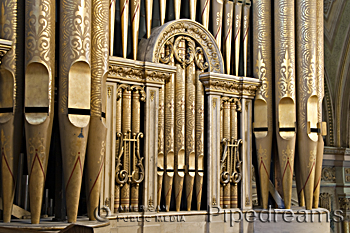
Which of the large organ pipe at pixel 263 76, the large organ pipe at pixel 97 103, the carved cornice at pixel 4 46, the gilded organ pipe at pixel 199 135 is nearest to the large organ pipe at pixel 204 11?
the gilded organ pipe at pixel 199 135

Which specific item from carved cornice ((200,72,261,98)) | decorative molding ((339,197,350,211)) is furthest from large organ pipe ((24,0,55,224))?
decorative molding ((339,197,350,211))

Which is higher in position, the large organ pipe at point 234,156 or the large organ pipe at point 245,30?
the large organ pipe at point 245,30

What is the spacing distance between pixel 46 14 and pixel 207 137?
2.82 m

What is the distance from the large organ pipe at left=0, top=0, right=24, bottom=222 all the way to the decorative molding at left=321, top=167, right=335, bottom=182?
284 inches

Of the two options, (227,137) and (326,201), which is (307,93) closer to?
(227,137)

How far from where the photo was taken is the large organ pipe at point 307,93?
7.18 metres

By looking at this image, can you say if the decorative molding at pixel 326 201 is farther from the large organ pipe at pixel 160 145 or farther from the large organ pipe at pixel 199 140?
the large organ pipe at pixel 160 145

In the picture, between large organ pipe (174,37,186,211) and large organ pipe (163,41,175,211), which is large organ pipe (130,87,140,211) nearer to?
large organ pipe (163,41,175,211)

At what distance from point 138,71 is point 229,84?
1553mm

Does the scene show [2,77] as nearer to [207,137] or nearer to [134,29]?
[134,29]

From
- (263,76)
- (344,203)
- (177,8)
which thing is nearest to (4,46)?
(177,8)

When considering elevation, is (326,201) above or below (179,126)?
below

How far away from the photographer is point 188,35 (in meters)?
6.77

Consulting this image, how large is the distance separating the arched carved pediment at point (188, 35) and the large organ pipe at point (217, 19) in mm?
181
